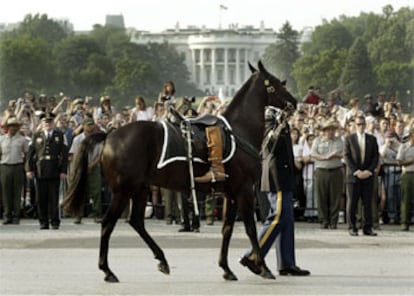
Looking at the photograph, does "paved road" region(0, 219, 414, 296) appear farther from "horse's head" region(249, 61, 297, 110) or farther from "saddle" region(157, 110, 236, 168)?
"horse's head" region(249, 61, 297, 110)

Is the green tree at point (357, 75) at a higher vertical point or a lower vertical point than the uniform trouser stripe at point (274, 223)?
higher

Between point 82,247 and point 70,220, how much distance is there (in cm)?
612

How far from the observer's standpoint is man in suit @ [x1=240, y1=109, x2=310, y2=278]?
17.0m

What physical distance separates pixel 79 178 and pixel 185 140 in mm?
1472

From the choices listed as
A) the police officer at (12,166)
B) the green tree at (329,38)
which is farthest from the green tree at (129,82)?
the police officer at (12,166)

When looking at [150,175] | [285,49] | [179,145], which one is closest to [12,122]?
[150,175]

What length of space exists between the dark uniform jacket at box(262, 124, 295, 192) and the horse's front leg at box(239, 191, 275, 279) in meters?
0.56

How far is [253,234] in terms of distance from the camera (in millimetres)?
16453

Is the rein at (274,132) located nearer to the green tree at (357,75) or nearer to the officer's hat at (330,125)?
the officer's hat at (330,125)

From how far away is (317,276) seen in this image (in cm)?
1691

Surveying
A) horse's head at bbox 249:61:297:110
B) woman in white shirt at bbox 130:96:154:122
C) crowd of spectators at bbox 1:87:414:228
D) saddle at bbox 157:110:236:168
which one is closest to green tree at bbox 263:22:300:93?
woman in white shirt at bbox 130:96:154:122

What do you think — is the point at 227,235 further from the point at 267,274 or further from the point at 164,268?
the point at 164,268

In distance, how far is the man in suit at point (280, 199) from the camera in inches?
668

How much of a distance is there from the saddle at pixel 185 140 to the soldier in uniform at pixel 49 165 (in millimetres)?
8460
